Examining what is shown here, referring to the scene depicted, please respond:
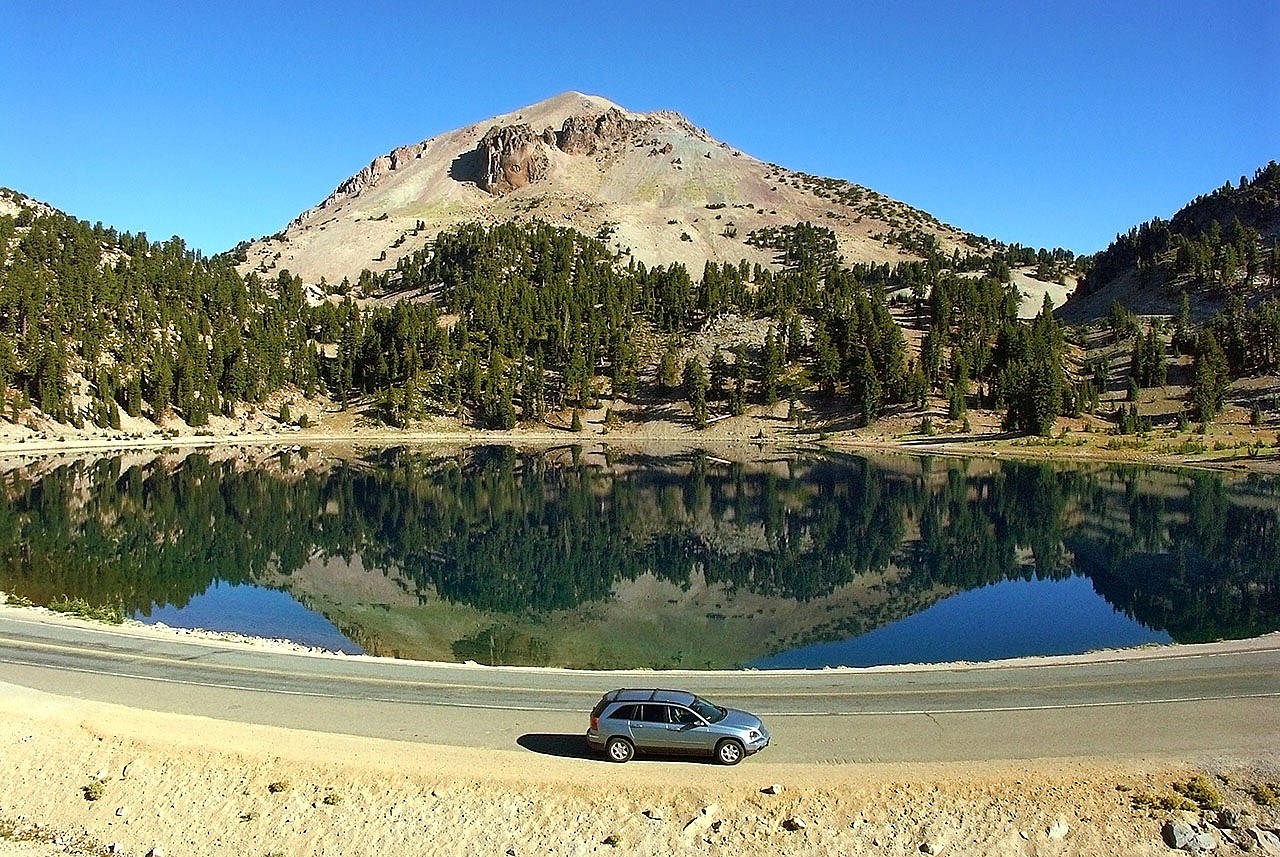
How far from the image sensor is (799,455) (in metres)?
125

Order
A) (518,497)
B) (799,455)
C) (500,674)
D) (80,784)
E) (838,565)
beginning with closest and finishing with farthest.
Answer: (80,784) → (500,674) → (838,565) → (518,497) → (799,455)

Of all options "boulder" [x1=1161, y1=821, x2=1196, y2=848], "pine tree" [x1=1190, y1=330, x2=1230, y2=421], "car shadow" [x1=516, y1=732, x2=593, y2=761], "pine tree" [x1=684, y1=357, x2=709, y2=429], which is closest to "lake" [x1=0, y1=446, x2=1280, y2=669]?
"car shadow" [x1=516, y1=732, x2=593, y2=761]

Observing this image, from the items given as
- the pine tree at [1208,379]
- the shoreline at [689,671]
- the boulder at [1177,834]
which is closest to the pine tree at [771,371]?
the pine tree at [1208,379]

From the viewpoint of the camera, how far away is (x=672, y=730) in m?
21.5

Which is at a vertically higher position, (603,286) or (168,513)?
(603,286)

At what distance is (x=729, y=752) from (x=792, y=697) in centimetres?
621

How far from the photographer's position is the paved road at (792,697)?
2303cm

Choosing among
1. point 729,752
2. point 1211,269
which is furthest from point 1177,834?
point 1211,269

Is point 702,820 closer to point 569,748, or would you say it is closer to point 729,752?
point 729,752

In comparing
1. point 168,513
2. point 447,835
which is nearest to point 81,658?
point 447,835

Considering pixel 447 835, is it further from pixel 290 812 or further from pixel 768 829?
pixel 768 829

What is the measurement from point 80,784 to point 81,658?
1161 cm

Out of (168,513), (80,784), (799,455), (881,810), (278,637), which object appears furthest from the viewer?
(799,455)

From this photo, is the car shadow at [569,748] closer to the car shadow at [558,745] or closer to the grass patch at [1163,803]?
the car shadow at [558,745]
